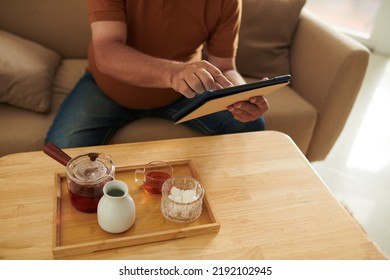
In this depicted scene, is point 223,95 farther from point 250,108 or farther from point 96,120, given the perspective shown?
point 96,120

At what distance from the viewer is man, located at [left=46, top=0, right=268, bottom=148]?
123 centimetres

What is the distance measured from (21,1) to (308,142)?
1.45m

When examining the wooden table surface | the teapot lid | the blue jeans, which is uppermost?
the teapot lid

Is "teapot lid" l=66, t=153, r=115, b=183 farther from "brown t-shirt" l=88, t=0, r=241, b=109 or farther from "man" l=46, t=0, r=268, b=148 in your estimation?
"brown t-shirt" l=88, t=0, r=241, b=109

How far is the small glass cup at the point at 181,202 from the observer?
2.97ft

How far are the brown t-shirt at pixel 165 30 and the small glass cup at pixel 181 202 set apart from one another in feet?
1.85

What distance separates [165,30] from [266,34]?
0.72 m

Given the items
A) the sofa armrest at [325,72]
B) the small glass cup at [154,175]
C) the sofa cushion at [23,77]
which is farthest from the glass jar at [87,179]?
the sofa armrest at [325,72]

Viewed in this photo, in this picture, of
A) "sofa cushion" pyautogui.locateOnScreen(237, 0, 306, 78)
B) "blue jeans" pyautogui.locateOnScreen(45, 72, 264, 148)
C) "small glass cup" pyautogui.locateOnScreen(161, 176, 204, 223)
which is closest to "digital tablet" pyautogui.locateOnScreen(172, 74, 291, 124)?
"small glass cup" pyautogui.locateOnScreen(161, 176, 204, 223)

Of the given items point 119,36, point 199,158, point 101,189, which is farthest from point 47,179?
point 119,36

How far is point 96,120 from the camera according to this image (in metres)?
1.39

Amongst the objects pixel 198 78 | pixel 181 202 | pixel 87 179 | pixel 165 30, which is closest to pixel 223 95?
pixel 198 78

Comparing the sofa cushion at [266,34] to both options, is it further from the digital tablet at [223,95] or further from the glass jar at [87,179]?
the glass jar at [87,179]

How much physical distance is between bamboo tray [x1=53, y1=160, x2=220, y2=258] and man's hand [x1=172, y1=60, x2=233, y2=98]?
11.1 inches
